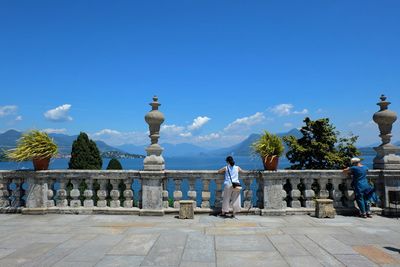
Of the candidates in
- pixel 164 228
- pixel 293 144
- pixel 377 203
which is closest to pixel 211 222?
pixel 164 228

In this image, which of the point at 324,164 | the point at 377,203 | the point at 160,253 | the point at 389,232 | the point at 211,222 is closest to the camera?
the point at 160,253

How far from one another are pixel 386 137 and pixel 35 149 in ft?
32.3

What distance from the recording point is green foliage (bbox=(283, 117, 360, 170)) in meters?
18.4

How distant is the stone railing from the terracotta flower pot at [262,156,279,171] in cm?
18

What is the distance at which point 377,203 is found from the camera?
391 inches

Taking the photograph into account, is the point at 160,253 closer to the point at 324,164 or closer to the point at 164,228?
the point at 164,228

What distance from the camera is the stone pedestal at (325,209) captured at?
9.08 metres

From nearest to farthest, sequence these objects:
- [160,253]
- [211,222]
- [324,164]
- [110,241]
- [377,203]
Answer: [160,253], [110,241], [211,222], [377,203], [324,164]

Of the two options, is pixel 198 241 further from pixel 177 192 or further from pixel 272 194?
pixel 272 194

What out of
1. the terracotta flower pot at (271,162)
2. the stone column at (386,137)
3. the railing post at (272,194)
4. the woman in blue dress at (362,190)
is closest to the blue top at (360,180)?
the woman in blue dress at (362,190)

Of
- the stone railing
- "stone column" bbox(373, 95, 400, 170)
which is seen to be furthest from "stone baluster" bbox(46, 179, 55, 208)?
"stone column" bbox(373, 95, 400, 170)

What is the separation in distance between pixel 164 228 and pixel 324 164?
1305 centimetres

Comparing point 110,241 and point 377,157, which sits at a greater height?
point 377,157

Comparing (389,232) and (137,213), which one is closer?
(389,232)
